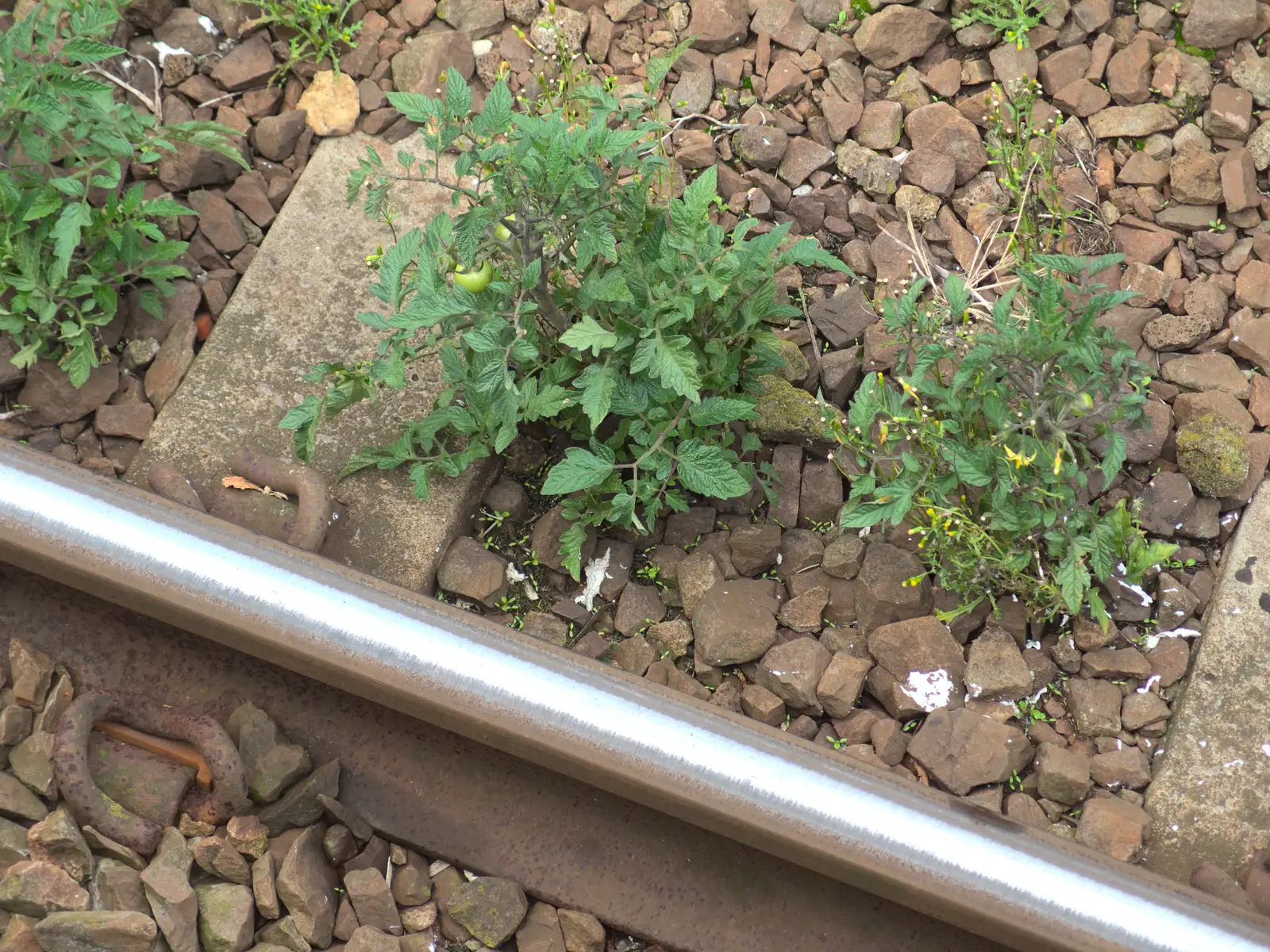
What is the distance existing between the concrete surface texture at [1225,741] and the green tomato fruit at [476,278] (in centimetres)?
176

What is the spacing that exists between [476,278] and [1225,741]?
1879 millimetres

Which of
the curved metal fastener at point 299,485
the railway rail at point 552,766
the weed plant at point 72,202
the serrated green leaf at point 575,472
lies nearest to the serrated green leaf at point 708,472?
the serrated green leaf at point 575,472

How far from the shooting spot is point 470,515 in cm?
309

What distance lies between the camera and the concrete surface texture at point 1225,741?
8.53 feet

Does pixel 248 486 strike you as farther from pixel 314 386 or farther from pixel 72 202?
pixel 72 202

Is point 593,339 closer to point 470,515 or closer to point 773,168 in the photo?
point 470,515

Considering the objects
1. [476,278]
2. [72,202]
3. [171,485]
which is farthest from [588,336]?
[72,202]

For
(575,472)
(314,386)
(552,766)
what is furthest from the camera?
(314,386)

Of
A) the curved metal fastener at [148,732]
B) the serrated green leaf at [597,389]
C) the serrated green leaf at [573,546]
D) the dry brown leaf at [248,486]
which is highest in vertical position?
Result: the serrated green leaf at [597,389]

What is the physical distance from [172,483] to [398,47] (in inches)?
61.3

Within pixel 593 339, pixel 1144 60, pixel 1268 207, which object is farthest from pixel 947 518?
pixel 1144 60

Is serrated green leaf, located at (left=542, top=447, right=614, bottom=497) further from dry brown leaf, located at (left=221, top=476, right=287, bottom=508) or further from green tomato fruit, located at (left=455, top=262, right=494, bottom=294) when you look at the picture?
dry brown leaf, located at (left=221, top=476, right=287, bottom=508)

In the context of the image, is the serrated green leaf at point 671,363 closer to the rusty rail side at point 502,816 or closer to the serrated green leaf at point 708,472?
the serrated green leaf at point 708,472

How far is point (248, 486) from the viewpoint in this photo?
118 inches
